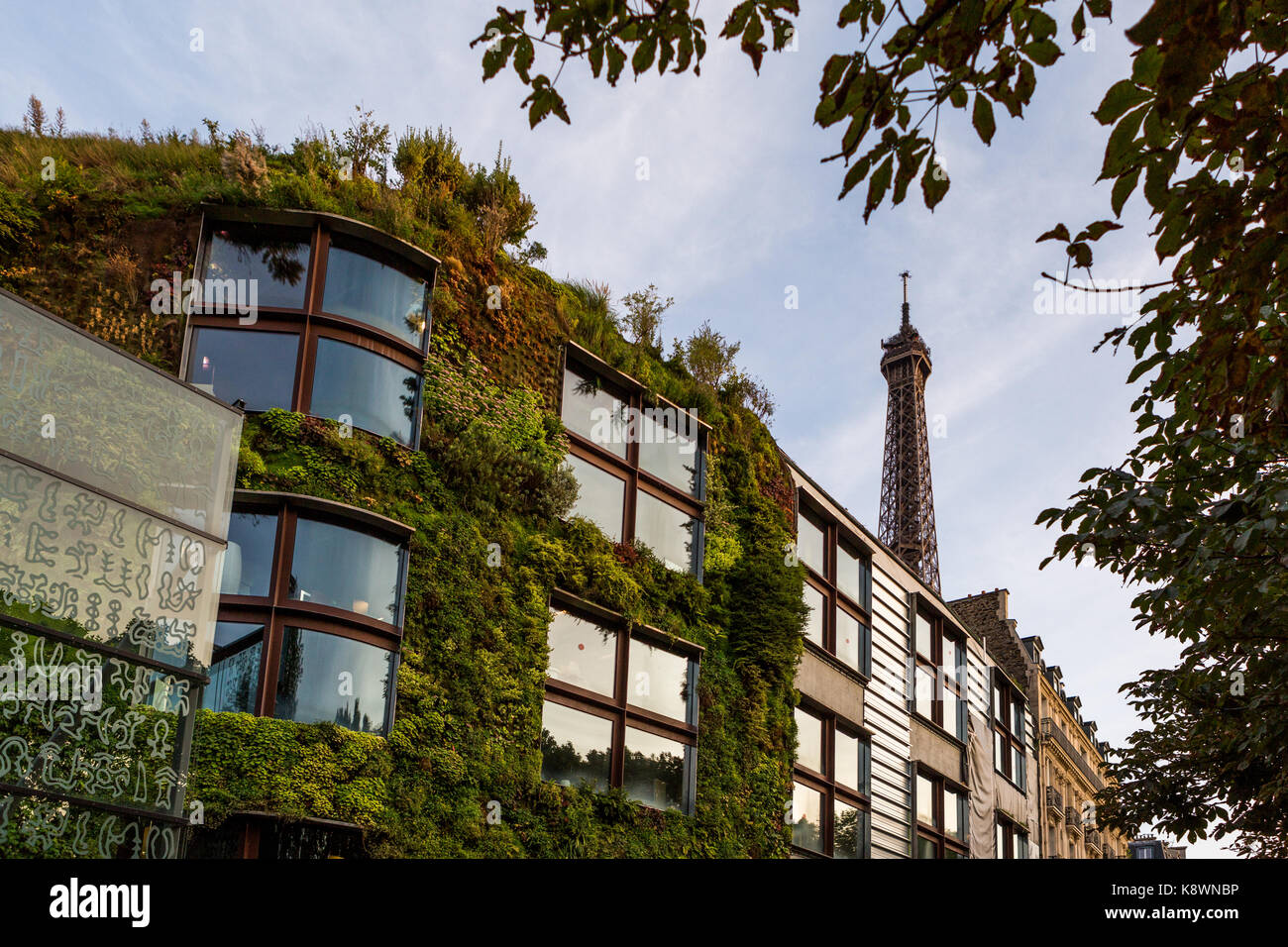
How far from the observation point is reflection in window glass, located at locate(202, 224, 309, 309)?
16781 millimetres

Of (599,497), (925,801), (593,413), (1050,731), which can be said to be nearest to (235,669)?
(599,497)

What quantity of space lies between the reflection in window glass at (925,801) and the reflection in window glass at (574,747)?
12242 millimetres

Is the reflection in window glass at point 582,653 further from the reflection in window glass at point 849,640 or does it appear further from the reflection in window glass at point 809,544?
the reflection in window glass at point 849,640

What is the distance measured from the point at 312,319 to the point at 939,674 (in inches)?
787

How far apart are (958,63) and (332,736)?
11.4 metres

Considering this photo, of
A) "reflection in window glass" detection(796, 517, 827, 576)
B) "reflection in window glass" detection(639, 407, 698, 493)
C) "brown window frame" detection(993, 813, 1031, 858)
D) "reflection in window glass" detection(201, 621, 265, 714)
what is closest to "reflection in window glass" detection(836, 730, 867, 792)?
"reflection in window glass" detection(796, 517, 827, 576)

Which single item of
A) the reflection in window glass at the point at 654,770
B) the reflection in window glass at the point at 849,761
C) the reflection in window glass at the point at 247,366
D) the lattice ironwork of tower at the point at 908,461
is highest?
the lattice ironwork of tower at the point at 908,461

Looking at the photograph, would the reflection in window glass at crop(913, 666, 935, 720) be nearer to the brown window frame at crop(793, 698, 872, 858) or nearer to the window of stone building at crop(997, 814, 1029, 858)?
the brown window frame at crop(793, 698, 872, 858)

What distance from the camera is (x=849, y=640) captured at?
25906mm

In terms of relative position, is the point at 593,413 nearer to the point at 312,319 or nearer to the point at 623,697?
the point at 623,697

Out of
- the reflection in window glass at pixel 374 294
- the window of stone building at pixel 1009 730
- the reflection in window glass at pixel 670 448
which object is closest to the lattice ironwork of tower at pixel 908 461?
the window of stone building at pixel 1009 730

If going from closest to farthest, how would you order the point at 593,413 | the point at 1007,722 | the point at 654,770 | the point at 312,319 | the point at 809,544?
1. the point at 312,319
2. the point at 654,770
3. the point at 593,413
4. the point at 809,544
5. the point at 1007,722

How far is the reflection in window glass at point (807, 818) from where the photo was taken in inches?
879

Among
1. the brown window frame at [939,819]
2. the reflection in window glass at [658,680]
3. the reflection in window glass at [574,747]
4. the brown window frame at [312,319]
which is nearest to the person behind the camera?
the brown window frame at [312,319]
